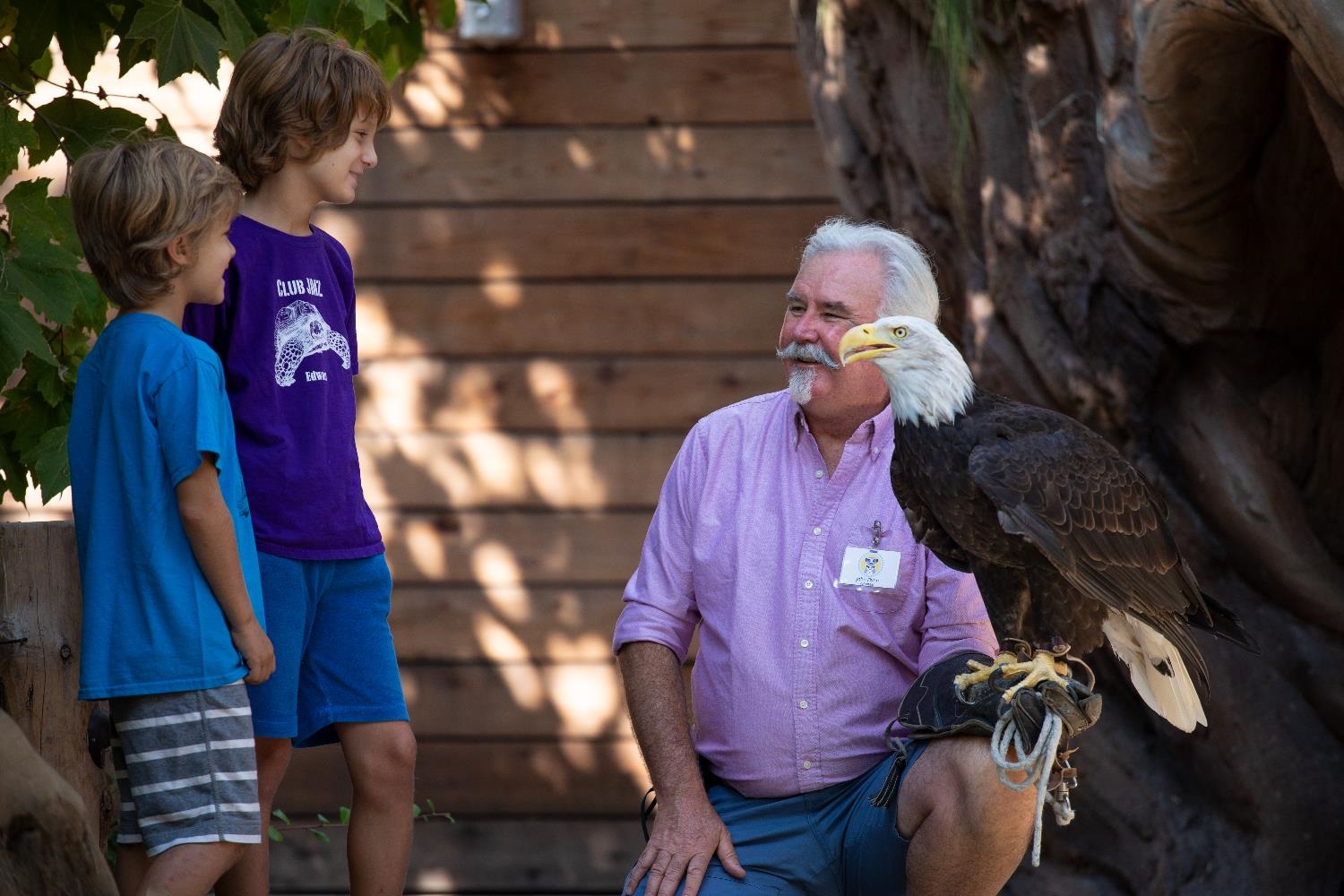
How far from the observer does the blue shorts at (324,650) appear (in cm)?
236

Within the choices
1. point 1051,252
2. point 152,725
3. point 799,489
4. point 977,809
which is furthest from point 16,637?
point 1051,252

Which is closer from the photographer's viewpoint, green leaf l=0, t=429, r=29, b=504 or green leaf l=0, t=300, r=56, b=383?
green leaf l=0, t=300, r=56, b=383

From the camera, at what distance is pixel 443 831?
15.9 feet

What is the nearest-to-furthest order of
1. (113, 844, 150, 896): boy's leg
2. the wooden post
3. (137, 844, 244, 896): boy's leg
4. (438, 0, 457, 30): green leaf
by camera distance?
(137, 844, 244, 896): boy's leg
(113, 844, 150, 896): boy's leg
the wooden post
(438, 0, 457, 30): green leaf

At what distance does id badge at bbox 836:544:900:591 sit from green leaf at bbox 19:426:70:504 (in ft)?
4.34

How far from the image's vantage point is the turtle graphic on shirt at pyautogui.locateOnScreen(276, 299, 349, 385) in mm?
2387

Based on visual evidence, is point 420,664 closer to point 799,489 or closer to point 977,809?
point 799,489

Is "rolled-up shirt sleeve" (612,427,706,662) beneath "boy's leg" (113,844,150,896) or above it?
above

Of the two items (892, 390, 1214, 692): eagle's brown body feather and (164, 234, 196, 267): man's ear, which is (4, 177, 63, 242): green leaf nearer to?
(164, 234, 196, 267): man's ear

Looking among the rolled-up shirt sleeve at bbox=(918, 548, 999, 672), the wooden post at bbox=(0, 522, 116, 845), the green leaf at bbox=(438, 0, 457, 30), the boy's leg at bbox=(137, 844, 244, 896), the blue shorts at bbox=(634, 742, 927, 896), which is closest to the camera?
the boy's leg at bbox=(137, 844, 244, 896)

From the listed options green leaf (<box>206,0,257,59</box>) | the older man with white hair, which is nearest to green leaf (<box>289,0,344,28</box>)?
green leaf (<box>206,0,257,59</box>)

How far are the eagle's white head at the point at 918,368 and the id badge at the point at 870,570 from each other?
40cm

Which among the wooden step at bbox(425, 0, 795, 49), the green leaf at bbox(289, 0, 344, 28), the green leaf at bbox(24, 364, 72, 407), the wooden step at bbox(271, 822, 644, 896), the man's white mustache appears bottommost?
the wooden step at bbox(271, 822, 644, 896)

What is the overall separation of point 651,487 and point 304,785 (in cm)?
147
